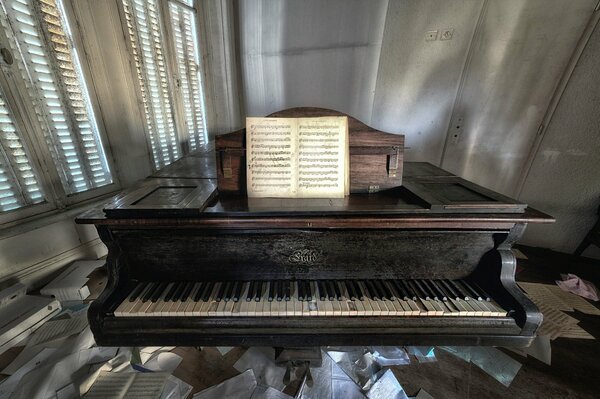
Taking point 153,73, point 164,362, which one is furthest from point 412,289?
point 153,73

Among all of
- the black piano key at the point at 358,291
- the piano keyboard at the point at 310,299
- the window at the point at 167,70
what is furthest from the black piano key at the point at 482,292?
the window at the point at 167,70

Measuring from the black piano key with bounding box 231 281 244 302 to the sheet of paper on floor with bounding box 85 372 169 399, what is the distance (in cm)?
73

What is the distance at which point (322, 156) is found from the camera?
42.2 inches

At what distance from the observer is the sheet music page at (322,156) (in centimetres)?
107

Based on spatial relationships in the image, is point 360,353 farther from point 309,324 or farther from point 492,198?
point 492,198

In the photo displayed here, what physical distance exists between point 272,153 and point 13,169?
6.33 feet

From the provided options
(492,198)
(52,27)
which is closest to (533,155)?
(492,198)

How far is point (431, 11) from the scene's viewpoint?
7.92 ft

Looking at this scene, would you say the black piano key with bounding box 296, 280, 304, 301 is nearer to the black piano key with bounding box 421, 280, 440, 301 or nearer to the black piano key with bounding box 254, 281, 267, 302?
the black piano key with bounding box 254, 281, 267, 302

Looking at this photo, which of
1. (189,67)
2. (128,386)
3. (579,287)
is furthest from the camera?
(189,67)

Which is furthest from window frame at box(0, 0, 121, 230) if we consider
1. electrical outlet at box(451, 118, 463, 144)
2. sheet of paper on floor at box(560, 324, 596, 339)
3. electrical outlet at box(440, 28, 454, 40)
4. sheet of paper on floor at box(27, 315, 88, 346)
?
sheet of paper on floor at box(560, 324, 596, 339)

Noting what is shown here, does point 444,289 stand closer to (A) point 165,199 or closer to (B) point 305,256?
(B) point 305,256

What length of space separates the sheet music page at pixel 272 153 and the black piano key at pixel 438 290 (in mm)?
767

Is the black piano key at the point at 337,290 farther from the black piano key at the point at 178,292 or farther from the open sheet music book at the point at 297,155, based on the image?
the black piano key at the point at 178,292
